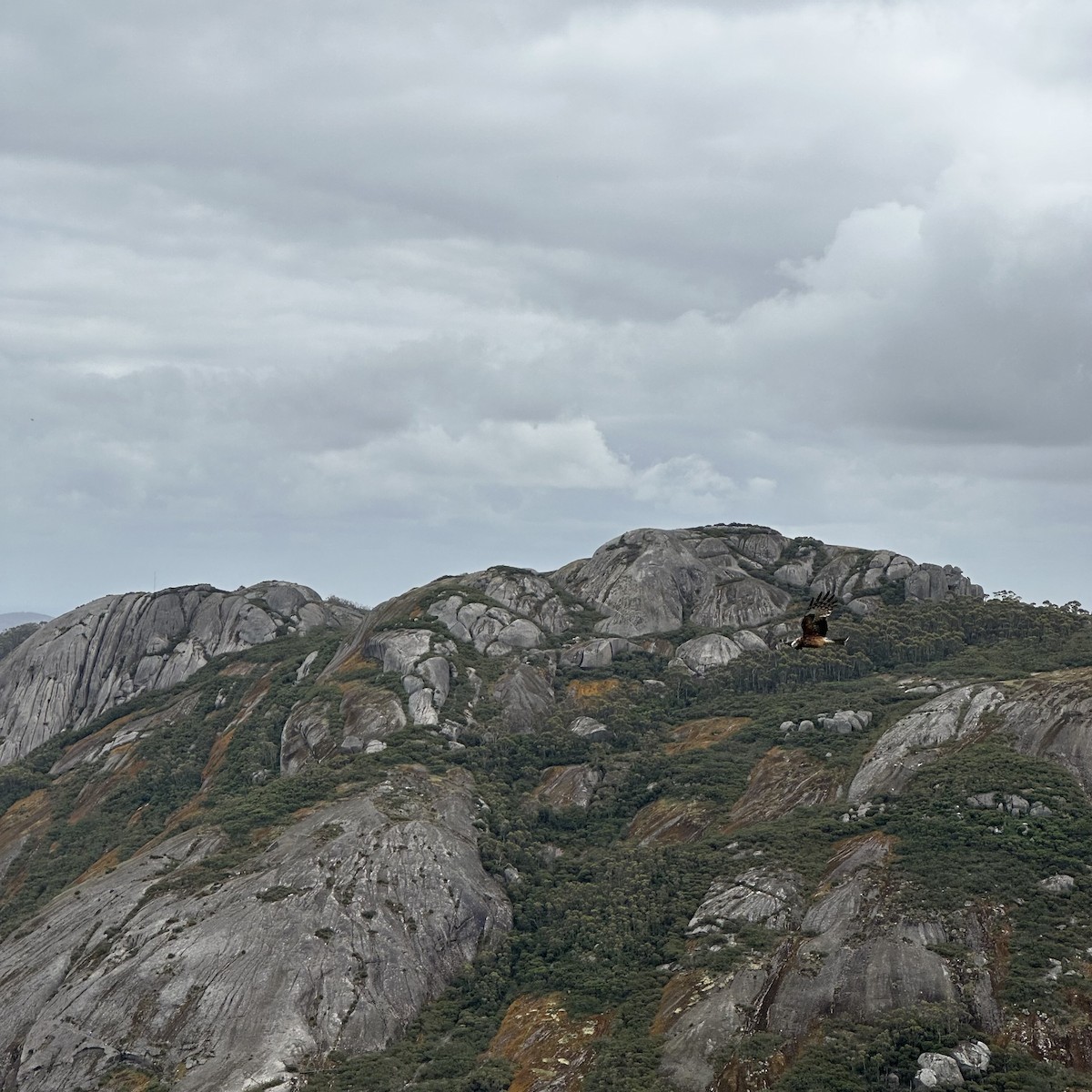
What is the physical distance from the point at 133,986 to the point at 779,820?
Result: 2551 inches

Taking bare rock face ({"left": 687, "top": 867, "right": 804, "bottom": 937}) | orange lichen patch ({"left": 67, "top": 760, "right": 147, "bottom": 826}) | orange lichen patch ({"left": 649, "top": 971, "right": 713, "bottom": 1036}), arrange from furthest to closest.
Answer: orange lichen patch ({"left": 67, "top": 760, "right": 147, "bottom": 826}) < bare rock face ({"left": 687, "top": 867, "right": 804, "bottom": 937}) < orange lichen patch ({"left": 649, "top": 971, "right": 713, "bottom": 1036})

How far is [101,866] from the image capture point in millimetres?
122562

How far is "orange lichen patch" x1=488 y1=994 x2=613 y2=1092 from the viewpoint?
74.1 metres

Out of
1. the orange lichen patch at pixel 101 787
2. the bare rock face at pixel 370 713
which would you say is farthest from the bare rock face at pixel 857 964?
the orange lichen patch at pixel 101 787

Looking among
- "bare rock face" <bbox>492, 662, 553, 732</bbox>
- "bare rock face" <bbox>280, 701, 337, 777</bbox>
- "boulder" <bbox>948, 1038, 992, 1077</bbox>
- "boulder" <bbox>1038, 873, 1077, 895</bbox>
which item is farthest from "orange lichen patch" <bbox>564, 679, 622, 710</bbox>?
"boulder" <bbox>948, 1038, 992, 1077</bbox>

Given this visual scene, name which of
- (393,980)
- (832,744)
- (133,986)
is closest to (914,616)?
(832,744)

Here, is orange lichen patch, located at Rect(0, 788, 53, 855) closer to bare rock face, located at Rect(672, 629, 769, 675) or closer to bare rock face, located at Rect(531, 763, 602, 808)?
bare rock face, located at Rect(531, 763, 602, 808)

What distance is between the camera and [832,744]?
118 meters

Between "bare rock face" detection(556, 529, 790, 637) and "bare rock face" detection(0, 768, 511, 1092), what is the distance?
251 ft

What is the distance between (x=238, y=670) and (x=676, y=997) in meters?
123

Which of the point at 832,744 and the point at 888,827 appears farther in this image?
the point at 832,744

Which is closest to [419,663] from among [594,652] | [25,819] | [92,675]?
[594,652]

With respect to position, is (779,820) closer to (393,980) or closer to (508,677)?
(393,980)

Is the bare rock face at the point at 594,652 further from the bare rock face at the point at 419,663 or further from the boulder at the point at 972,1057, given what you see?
the boulder at the point at 972,1057
